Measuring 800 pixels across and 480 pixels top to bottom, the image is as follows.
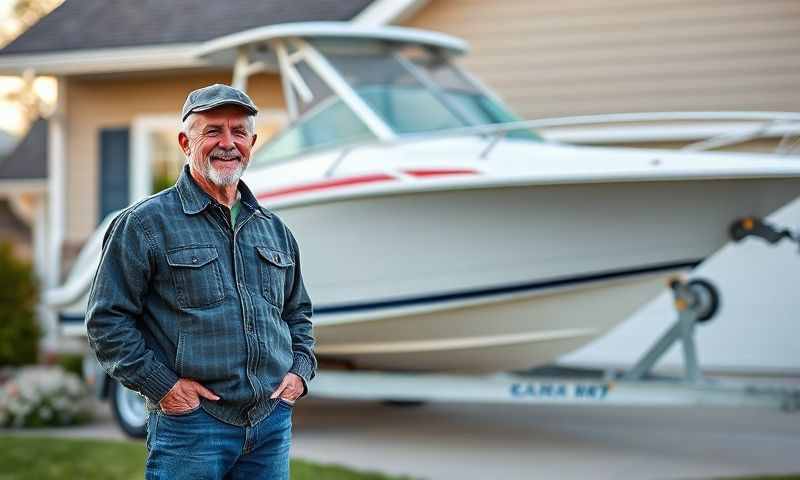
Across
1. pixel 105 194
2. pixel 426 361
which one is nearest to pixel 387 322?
pixel 426 361

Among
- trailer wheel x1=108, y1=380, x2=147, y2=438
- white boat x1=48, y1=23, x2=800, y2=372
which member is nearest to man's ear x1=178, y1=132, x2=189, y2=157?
white boat x1=48, y1=23, x2=800, y2=372

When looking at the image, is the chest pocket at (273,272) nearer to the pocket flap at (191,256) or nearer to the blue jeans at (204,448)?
the pocket flap at (191,256)

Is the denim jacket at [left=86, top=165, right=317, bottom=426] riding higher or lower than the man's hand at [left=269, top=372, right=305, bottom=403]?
higher

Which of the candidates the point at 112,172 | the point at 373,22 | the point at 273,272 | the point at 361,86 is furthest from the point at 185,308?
the point at 112,172

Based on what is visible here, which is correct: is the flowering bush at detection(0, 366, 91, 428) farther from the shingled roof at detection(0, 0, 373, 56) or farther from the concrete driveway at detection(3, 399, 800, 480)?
the shingled roof at detection(0, 0, 373, 56)

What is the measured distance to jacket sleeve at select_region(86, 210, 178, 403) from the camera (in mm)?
2967

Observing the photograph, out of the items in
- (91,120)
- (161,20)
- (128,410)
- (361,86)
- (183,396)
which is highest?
(161,20)

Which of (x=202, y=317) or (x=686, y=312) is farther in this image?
(x=686, y=312)

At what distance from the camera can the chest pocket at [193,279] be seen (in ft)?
9.92

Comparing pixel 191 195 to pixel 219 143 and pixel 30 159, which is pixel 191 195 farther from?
pixel 30 159

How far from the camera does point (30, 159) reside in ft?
55.4

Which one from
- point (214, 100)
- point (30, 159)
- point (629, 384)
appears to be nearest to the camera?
point (214, 100)

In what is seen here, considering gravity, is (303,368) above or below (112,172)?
below

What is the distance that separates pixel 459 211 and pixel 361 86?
147 cm
